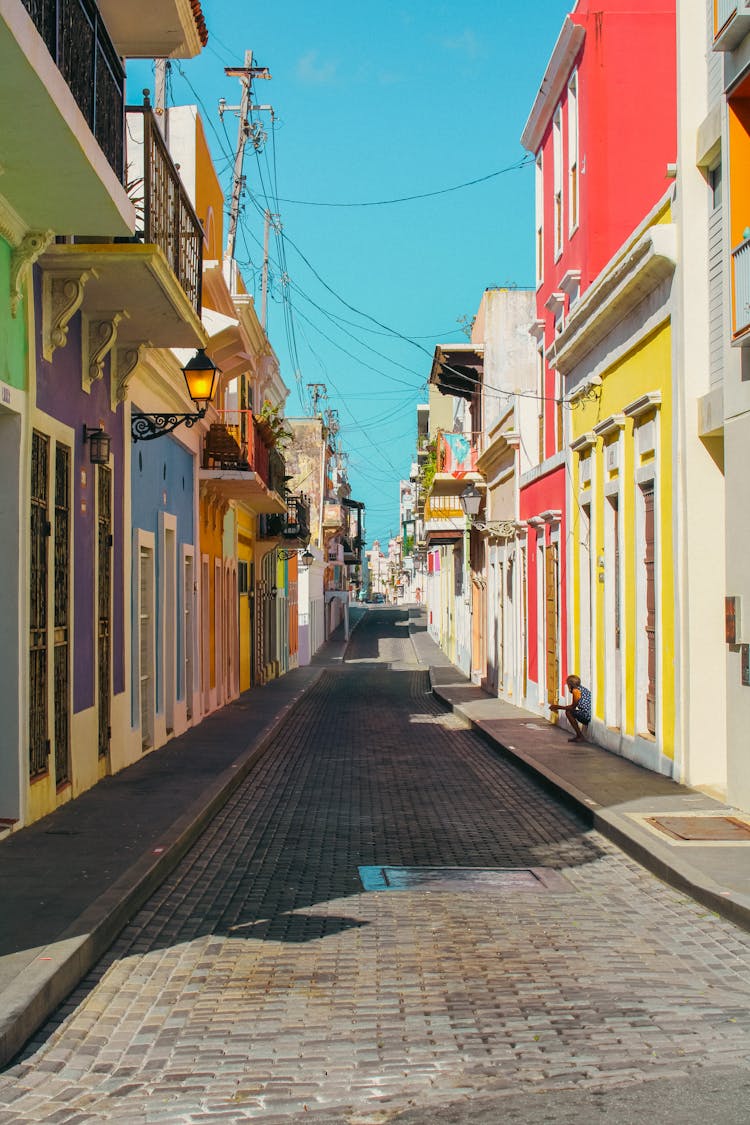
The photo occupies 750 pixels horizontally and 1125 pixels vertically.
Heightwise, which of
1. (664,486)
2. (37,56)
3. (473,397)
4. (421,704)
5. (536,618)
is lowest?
(421,704)

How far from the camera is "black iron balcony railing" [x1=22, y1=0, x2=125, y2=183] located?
7.86m

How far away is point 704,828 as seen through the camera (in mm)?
9625

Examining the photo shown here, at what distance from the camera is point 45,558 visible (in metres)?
10.1

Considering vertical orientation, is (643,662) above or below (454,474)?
below

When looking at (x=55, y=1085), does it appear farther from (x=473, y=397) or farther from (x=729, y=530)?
(x=473, y=397)

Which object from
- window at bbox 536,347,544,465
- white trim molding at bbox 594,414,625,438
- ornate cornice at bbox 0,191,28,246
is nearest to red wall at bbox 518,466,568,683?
window at bbox 536,347,544,465

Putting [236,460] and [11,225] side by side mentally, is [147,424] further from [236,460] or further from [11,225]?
[236,460]

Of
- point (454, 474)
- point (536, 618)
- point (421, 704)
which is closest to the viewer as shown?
point (536, 618)

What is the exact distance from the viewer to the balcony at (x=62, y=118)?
652cm

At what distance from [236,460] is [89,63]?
1268 cm

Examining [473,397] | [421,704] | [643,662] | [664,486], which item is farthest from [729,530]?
[473,397]

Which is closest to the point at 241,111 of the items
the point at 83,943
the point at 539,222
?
the point at 539,222

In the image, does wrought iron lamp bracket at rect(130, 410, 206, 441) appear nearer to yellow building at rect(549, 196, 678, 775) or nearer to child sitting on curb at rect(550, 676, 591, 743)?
yellow building at rect(549, 196, 678, 775)

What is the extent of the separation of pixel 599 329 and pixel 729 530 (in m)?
6.18
